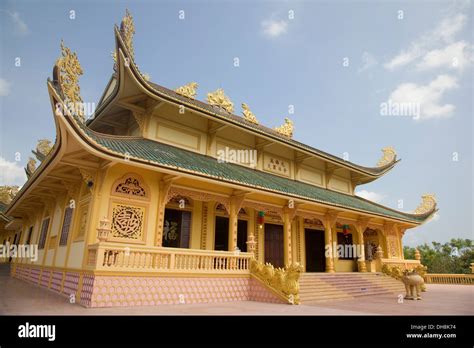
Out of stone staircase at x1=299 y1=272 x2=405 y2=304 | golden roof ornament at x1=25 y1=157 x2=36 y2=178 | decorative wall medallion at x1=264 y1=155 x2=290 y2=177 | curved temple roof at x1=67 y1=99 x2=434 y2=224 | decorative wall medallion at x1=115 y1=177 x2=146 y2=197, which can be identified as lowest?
stone staircase at x1=299 y1=272 x2=405 y2=304

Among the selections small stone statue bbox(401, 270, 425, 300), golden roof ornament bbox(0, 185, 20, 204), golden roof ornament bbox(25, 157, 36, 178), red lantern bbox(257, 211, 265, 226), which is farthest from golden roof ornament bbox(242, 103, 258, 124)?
golden roof ornament bbox(0, 185, 20, 204)

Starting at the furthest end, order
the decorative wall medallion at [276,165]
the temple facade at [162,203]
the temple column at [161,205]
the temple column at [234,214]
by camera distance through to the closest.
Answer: the decorative wall medallion at [276,165], the temple column at [234,214], the temple column at [161,205], the temple facade at [162,203]

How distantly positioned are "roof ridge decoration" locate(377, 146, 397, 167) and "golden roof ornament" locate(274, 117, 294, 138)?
25.4 ft

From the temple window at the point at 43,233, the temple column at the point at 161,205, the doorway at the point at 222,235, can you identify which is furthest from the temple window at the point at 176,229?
the temple window at the point at 43,233

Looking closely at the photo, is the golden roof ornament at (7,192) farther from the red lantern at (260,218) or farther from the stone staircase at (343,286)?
the stone staircase at (343,286)

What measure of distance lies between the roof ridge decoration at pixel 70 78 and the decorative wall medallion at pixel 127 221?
2.61 meters

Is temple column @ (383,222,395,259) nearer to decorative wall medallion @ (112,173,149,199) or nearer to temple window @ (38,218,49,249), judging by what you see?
decorative wall medallion @ (112,173,149,199)

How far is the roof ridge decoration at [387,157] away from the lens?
2061 centimetres

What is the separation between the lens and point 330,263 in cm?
1382

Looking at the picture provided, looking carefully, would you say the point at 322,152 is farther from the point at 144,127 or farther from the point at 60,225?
the point at 60,225

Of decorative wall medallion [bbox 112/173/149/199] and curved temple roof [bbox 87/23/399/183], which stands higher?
curved temple roof [bbox 87/23/399/183]

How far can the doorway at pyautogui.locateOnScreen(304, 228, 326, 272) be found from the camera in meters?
15.4

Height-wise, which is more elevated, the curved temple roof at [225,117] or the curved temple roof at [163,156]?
the curved temple roof at [225,117]

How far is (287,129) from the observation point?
16.7m
